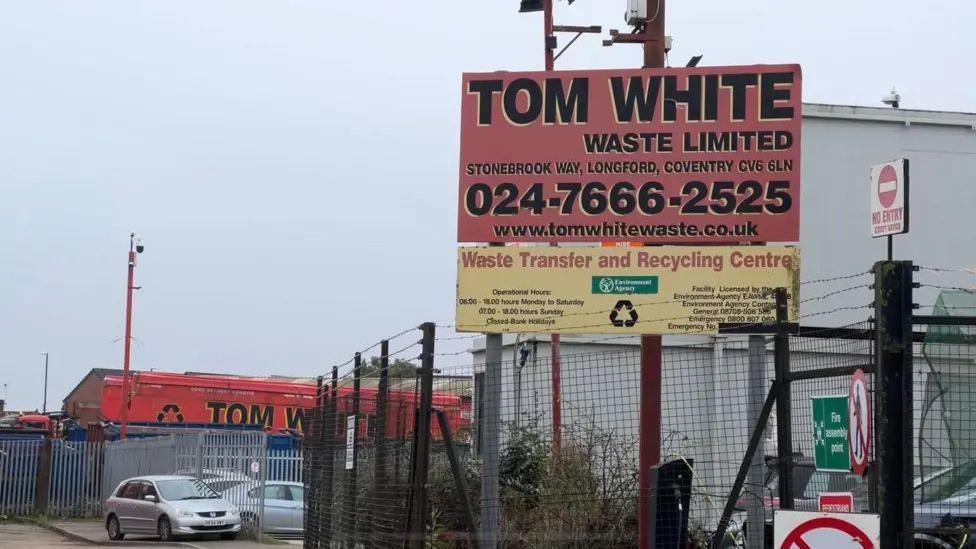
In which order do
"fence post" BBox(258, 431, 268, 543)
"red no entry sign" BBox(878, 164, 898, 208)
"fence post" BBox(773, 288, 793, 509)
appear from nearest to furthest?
"red no entry sign" BBox(878, 164, 898, 208) < "fence post" BBox(773, 288, 793, 509) < "fence post" BBox(258, 431, 268, 543)

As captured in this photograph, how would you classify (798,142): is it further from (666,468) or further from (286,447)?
(286,447)

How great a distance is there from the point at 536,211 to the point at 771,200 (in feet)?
7.52

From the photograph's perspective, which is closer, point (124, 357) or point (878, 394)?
point (878, 394)

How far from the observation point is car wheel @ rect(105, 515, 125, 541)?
27.4 metres

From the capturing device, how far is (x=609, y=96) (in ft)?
41.7

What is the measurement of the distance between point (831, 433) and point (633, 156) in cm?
512

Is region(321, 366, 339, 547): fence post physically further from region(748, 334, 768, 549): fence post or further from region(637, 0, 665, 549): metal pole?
region(748, 334, 768, 549): fence post

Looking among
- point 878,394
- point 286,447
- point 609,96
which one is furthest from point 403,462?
point 286,447

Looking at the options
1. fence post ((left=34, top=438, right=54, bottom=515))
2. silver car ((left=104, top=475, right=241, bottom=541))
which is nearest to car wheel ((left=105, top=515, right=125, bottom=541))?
silver car ((left=104, top=475, right=241, bottom=541))

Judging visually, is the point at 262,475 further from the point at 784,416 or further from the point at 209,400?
the point at 784,416

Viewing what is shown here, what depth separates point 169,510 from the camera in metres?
25.9

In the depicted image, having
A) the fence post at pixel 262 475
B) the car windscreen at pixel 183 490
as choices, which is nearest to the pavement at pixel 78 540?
the fence post at pixel 262 475

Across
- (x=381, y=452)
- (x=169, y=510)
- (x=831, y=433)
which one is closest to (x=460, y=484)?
(x=381, y=452)

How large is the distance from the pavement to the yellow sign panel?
13823 millimetres
